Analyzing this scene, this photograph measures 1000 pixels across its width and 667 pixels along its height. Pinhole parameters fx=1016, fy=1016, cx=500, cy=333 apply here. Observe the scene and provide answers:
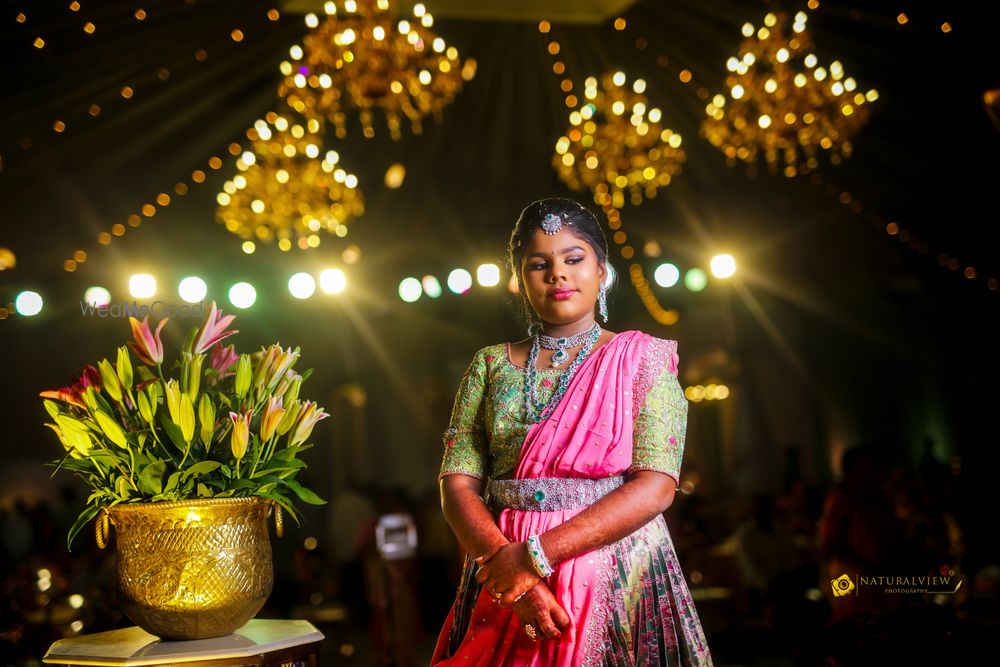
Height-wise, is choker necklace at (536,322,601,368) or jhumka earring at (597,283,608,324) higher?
jhumka earring at (597,283,608,324)

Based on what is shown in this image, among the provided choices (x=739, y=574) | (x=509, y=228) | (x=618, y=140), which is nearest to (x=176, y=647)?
(x=618, y=140)

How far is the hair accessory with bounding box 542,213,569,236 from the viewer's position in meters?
2.17

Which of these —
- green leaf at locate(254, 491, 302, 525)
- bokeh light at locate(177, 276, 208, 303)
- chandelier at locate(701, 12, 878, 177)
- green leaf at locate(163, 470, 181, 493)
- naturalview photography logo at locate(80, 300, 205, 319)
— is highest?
chandelier at locate(701, 12, 878, 177)

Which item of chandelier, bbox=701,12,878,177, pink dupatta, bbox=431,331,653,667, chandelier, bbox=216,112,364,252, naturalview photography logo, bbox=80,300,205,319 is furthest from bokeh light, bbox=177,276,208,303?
pink dupatta, bbox=431,331,653,667

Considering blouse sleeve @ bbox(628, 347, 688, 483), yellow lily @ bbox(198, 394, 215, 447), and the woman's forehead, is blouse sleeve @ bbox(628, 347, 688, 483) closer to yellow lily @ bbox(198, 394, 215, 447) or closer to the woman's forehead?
the woman's forehead

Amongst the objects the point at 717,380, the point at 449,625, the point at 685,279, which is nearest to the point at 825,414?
the point at 717,380

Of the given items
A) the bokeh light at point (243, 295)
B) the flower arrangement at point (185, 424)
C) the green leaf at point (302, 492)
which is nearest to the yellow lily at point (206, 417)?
the flower arrangement at point (185, 424)

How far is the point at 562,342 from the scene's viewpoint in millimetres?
2211

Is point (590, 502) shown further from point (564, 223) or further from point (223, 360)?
point (223, 360)

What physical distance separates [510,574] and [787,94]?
19.4ft

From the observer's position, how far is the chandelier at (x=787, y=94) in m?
6.90

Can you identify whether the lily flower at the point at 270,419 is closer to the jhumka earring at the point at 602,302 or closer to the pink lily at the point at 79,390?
the pink lily at the point at 79,390

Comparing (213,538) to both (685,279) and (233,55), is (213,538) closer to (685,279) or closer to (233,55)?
(233,55)

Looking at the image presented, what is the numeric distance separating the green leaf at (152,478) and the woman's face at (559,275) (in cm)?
88
